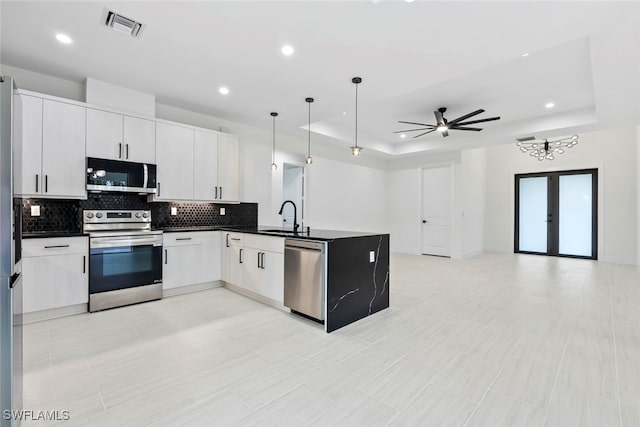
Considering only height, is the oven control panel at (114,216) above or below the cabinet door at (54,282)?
above

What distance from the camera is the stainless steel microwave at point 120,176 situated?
346cm

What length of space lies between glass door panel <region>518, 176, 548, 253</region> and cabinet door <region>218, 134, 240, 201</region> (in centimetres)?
798

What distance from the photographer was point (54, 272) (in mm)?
3152

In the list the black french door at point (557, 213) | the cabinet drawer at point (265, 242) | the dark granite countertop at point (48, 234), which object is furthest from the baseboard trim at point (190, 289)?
the black french door at point (557, 213)

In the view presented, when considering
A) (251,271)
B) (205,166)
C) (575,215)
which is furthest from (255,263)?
(575,215)

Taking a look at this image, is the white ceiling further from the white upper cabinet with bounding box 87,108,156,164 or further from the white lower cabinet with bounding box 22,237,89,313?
the white lower cabinet with bounding box 22,237,89,313

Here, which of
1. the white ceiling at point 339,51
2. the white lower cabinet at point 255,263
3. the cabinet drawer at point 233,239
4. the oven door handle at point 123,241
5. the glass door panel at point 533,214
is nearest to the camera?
the white ceiling at point 339,51

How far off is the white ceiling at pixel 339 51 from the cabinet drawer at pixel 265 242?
1.88 meters

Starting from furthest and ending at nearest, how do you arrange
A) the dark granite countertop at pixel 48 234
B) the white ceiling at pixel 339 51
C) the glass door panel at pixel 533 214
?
the glass door panel at pixel 533 214 → the dark granite countertop at pixel 48 234 → the white ceiling at pixel 339 51

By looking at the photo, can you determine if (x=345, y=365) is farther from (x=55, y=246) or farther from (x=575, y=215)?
(x=575, y=215)

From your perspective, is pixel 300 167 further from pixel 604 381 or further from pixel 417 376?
pixel 604 381

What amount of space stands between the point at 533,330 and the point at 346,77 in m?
3.30

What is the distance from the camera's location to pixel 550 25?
2.43 meters

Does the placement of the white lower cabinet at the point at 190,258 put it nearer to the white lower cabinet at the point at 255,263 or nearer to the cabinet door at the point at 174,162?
the white lower cabinet at the point at 255,263
